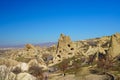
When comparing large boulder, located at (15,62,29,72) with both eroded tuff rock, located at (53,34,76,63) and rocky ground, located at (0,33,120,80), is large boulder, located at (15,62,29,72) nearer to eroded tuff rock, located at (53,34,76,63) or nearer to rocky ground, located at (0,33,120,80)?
rocky ground, located at (0,33,120,80)

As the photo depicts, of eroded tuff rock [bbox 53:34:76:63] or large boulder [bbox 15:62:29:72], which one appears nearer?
large boulder [bbox 15:62:29:72]

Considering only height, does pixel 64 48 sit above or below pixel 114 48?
above

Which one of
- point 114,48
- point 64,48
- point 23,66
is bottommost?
point 23,66

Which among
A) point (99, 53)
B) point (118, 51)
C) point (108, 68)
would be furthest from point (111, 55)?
point (108, 68)

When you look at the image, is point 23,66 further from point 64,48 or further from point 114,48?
point 114,48

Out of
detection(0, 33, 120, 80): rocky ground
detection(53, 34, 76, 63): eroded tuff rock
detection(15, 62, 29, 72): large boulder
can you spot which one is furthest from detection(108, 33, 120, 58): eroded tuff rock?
detection(15, 62, 29, 72): large boulder

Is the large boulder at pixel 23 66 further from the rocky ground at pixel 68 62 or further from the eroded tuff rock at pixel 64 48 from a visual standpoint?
the eroded tuff rock at pixel 64 48

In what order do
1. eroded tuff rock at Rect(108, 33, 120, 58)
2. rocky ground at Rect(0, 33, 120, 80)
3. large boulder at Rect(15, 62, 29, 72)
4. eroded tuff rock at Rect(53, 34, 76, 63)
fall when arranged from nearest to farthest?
rocky ground at Rect(0, 33, 120, 80) → eroded tuff rock at Rect(108, 33, 120, 58) → large boulder at Rect(15, 62, 29, 72) → eroded tuff rock at Rect(53, 34, 76, 63)

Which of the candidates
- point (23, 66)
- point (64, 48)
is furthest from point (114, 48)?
point (23, 66)

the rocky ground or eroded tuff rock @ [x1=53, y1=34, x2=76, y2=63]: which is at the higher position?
eroded tuff rock @ [x1=53, y1=34, x2=76, y2=63]

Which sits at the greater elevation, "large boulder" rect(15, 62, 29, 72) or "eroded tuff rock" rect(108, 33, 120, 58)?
"eroded tuff rock" rect(108, 33, 120, 58)

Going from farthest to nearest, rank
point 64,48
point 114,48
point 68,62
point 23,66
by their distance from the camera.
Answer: point 64,48 → point 68,62 → point 23,66 → point 114,48

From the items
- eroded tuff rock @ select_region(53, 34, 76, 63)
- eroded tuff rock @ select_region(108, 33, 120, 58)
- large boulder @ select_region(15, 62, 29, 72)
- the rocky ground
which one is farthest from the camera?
eroded tuff rock @ select_region(53, 34, 76, 63)

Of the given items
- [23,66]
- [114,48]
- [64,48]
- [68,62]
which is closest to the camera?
[114,48]
